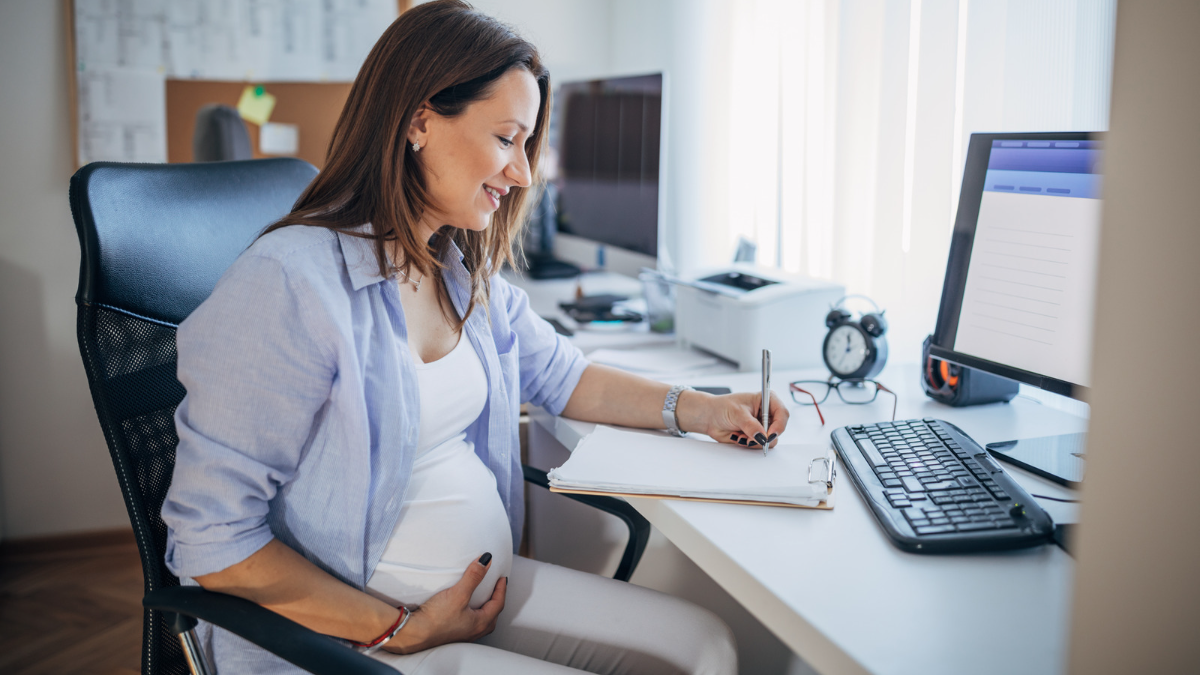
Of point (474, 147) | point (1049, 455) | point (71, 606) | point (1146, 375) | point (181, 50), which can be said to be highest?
point (181, 50)

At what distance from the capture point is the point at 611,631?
3.34 feet

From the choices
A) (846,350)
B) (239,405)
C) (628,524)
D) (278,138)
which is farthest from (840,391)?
(278,138)

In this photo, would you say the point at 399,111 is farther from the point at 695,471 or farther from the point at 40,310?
the point at 40,310

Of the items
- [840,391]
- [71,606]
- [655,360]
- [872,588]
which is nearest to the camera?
[872,588]

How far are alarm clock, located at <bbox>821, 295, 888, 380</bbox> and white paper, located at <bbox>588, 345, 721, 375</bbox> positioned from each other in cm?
27

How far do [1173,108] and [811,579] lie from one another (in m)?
0.49

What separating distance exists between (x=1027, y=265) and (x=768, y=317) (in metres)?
0.53

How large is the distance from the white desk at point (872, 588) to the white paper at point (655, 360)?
0.61 metres

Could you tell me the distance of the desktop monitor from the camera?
1016 millimetres

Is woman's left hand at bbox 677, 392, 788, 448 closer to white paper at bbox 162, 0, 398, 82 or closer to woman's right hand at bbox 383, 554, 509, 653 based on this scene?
woman's right hand at bbox 383, 554, 509, 653

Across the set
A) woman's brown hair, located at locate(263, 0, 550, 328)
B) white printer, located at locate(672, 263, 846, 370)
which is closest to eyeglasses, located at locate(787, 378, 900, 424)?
Answer: white printer, located at locate(672, 263, 846, 370)

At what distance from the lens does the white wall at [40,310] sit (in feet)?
7.32

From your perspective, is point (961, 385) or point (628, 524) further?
point (961, 385)

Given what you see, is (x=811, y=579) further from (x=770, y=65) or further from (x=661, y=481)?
(x=770, y=65)
